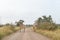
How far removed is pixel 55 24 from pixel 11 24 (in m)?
17.9

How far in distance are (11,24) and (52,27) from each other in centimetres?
1892

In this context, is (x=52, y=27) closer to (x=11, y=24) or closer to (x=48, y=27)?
(x=48, y=27)

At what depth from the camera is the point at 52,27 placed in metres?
51.8

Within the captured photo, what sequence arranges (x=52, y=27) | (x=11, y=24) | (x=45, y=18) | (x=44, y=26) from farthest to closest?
(x=45, y=18) → (x=11, y=24) → (x=44, y=26) → (x=52, y=27)

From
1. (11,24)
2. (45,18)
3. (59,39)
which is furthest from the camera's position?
(45,18)

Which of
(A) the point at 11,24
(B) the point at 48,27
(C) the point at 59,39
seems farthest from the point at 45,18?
(C) the point at 59,39

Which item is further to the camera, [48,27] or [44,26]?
[44,26]

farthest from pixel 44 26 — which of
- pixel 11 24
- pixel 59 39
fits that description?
pixel 59 39

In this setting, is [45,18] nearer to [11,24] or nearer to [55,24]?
[11,24]

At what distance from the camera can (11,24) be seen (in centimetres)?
6644

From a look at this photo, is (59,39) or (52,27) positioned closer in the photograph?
(59,39)

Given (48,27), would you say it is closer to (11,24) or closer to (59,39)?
(11,24)

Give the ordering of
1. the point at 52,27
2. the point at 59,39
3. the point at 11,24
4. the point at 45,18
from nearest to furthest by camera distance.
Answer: the point at 59,39 → the point at 52,27 → the point at 11,24 → the point at 45,18

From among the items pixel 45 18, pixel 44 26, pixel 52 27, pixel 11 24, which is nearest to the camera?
pixel 52 27
